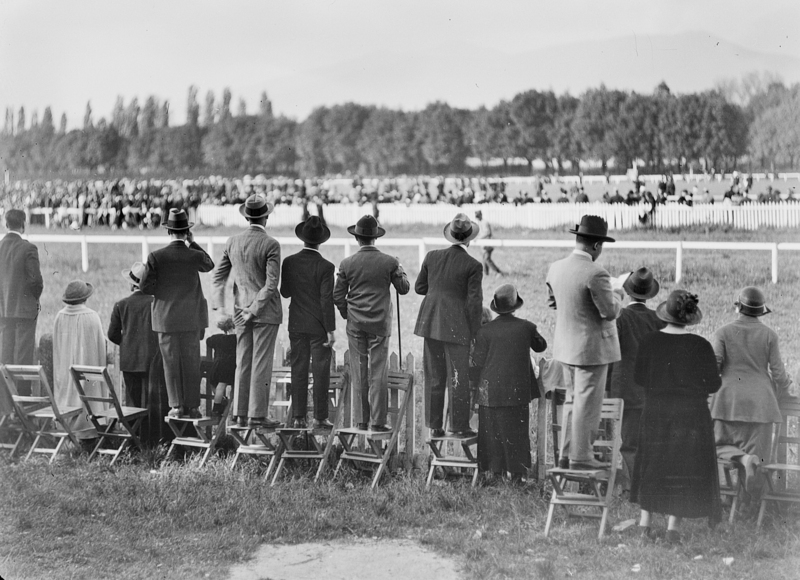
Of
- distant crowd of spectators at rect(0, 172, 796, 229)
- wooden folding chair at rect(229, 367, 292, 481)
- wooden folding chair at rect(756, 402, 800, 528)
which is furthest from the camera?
distant crowd of spectators at rect(0, 172, 796, 229)

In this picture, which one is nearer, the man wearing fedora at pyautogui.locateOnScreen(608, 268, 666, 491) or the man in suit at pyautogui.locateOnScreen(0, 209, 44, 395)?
the man wearing fedora at pyautogui.locateOnScreen(608, 268, 666, 491)

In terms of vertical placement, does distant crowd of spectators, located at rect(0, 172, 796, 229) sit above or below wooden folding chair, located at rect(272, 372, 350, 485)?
above

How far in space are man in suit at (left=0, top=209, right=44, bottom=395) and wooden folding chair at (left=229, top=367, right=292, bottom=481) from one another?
91.5 inches

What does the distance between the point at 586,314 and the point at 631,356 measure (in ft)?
1.96

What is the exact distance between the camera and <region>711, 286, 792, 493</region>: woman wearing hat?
19.1ft

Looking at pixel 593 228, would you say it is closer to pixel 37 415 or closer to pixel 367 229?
pixel 367 229

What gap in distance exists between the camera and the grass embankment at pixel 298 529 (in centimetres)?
552

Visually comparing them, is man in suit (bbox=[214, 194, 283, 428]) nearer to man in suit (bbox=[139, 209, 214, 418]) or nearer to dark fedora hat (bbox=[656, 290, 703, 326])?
man in suit (bbox=[139, 209, 214, 418])

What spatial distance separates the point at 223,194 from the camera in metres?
29.9

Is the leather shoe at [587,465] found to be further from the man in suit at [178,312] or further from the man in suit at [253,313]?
the man in suit at [178,312]

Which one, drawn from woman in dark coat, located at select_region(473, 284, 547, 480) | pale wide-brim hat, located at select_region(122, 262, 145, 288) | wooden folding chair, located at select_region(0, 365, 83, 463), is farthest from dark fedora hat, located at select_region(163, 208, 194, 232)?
woman in dark coat, located at select_region(473, 284, 547, 480)

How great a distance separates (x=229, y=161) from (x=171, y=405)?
52.1 feet

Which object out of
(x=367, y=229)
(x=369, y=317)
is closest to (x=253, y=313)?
(x=369, y=317)

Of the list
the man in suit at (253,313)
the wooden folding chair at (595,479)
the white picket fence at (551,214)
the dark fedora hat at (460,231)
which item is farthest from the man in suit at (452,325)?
the white picket fence at (551,214)
